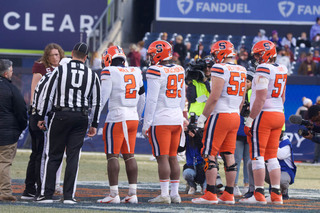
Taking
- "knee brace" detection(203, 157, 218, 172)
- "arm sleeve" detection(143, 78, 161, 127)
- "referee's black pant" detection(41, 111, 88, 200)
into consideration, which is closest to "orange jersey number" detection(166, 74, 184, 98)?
"arm sleeve" detection(143, 78, 161, 127)

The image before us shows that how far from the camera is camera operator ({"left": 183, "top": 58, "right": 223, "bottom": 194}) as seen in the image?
36.5ft

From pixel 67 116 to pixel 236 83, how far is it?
7.37ft

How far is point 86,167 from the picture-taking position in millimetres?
15867

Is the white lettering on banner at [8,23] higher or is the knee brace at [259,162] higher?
the white lettering on banner at [8,23]

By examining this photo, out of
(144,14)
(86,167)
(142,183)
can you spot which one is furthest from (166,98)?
(144,14)

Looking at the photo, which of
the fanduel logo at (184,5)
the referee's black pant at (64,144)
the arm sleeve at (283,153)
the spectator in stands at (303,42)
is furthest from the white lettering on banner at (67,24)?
the referee's black pant at (64,144)

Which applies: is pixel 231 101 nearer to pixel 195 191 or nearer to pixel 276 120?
pixel 276 120

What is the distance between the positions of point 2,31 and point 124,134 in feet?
65.5

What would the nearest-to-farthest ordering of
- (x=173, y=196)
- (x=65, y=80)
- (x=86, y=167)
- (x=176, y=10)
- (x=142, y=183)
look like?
(x=65, y=80)
(x=173, y=196)
(x=142, y=183)
(x=86, y=167)
(x=176, y=10)

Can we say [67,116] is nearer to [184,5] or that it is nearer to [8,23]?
[8,23]

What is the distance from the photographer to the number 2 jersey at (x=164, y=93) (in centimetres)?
966

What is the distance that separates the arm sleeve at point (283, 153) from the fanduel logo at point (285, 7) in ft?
64.9

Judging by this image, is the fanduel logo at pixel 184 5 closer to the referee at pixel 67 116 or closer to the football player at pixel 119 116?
the football player at pixel 119 116

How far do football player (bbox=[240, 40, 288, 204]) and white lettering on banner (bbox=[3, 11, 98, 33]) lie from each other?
62.9 feet
